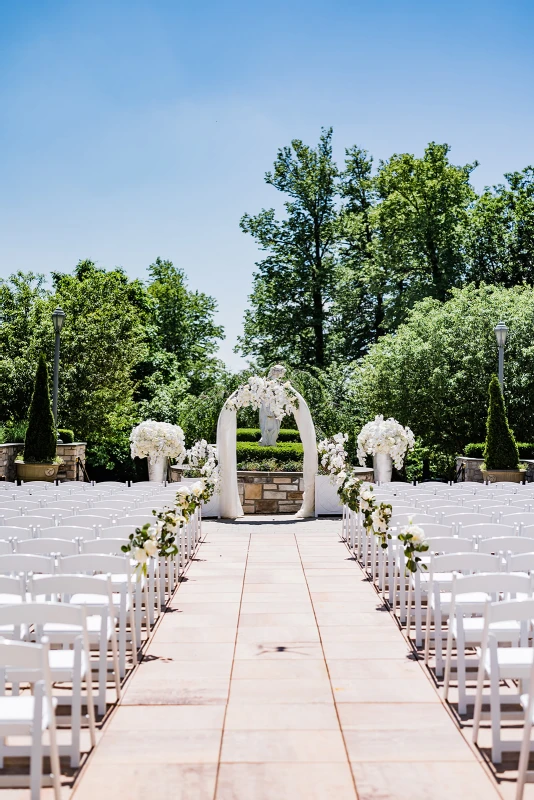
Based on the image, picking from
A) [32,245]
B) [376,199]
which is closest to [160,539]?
[32,245]

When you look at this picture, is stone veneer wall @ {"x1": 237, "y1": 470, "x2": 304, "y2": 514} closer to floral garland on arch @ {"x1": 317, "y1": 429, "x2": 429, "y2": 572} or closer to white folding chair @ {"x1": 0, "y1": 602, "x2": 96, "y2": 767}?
floral garland on arch @ {"x1": 317, "y1": 429, "x2": 429, "y2": 572}

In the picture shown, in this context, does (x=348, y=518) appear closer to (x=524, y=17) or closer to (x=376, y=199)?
(x=524, y=17)

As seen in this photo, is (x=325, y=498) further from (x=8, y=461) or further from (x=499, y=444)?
(x=8, y=461)

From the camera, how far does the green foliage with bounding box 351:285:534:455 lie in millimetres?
23344

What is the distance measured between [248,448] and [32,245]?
14.2 metres

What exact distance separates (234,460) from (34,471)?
607 centimetres

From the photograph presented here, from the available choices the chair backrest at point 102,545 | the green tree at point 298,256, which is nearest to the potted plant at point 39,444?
the chair backrest at point 102,545

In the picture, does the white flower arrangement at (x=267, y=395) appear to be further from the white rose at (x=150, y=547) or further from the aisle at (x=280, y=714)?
the white rose at (x=150, y=547)

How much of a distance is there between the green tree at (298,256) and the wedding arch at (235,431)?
64.0ft

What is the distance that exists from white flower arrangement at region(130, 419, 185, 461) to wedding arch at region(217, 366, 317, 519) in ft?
9.42

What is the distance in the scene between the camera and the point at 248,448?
57.9 ft

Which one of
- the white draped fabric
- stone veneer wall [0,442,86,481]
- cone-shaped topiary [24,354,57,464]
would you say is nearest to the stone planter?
the white draped fabric

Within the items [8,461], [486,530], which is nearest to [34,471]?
[8,461]

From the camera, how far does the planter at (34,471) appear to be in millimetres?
18281
